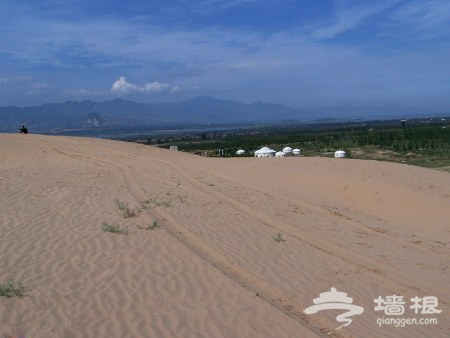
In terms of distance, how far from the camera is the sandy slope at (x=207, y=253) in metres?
5.20

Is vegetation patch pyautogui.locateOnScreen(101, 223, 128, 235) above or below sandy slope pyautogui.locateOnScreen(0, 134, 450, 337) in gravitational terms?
above

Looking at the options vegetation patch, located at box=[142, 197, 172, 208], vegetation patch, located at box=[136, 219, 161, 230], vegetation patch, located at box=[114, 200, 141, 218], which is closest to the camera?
vegetation patch, located at box=[136, 219, 161, 230]

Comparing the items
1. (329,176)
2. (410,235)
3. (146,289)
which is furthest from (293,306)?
(329,176)

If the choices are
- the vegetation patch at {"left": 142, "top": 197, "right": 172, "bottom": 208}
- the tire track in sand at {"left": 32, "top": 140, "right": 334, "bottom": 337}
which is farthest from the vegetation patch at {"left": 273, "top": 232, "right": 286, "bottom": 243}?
the vegetation patch at {"left": 142, "top": 197, "right": 172, "bottom": 208}

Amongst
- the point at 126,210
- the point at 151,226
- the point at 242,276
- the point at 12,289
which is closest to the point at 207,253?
the point at 242,276

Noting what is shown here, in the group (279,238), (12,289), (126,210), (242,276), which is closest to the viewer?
(12,289)

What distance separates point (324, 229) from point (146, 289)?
5550mm

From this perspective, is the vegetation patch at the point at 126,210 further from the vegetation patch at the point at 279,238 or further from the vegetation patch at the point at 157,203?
the vegetation patch at the point at 279,238

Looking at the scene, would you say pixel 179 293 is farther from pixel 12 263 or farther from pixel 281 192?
pixel 281 192

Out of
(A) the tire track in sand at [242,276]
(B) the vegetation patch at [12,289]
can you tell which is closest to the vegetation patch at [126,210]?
(A) the tire track in sand at [242,276]

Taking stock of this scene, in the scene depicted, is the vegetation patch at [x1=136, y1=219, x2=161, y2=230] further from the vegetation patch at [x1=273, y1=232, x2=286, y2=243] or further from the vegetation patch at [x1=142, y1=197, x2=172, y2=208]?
the vegetation patch at [x1=273, y1=232, x2=286, y2=243]

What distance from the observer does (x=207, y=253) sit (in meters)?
7.57

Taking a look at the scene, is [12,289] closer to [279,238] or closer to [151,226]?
[151,226]

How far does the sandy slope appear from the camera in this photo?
5.20 m
